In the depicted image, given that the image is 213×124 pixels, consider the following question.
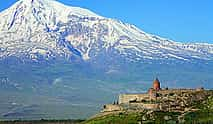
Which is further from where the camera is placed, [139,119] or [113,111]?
[113,111]

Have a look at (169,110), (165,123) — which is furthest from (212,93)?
(165,123)

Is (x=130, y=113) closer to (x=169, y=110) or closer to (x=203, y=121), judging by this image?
(x=169, y=110)

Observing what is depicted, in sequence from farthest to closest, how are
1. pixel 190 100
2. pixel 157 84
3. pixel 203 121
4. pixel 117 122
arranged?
pixel 157 84, pixel 190 100, pixel 117 122, pixel 203 121

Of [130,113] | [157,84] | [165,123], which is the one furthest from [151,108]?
[157,84]

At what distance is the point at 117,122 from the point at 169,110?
21.7 ft

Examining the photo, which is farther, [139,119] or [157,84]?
[157,84]

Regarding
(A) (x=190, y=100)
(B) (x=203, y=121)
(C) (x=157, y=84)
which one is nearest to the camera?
(B) (x=203, y=121)

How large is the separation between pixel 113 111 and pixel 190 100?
416 inches

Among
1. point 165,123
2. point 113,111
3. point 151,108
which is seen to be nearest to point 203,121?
point 165,123

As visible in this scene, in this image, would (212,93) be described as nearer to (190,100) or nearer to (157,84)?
(190,100)

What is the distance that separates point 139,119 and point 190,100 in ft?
32.8

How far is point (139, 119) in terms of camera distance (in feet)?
260

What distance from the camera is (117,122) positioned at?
8044cm

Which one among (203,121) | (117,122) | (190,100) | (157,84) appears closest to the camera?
(203,121)
